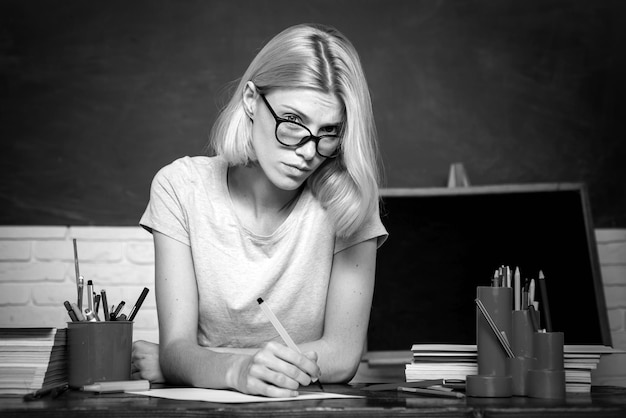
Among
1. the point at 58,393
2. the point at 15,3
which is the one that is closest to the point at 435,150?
the point at 15,3

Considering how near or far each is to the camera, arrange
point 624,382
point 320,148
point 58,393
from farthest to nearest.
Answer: point 624,382, point 320,148, point 58,393

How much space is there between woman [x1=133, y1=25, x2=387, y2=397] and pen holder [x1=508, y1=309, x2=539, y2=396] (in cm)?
42

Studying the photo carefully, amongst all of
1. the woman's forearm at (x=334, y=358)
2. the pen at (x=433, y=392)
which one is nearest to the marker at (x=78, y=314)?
the woman's forearm at (x=334, y=358)

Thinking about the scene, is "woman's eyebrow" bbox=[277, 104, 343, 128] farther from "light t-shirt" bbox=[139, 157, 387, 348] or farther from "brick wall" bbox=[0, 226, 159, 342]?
"brick wall" bbox=[0, 226, 159, 342]

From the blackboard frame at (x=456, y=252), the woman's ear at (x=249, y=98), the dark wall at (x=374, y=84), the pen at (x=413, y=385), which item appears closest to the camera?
the pen at (x=413, y=385)

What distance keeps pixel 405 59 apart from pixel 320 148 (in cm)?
130

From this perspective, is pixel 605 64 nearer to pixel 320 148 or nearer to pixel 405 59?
pixel 405 59

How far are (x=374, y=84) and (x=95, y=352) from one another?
1.69 metres

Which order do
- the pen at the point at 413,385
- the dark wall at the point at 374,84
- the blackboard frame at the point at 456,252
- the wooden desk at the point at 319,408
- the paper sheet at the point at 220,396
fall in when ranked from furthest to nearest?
the dark wall at the point at 374,84
the blackboard frame at the point at 456,252
the pen at the point at 413,385
the paper sheet at the point at 220,396
the wooden desk at the point at 319,408

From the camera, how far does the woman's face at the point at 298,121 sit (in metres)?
1.48

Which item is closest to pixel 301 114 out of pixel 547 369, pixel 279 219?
pixel 279 219

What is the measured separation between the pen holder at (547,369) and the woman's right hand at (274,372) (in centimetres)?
32

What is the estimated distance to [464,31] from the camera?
2.72 m

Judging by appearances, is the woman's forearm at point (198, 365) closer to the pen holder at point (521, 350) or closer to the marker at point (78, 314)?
the marker at point (78, 314)
